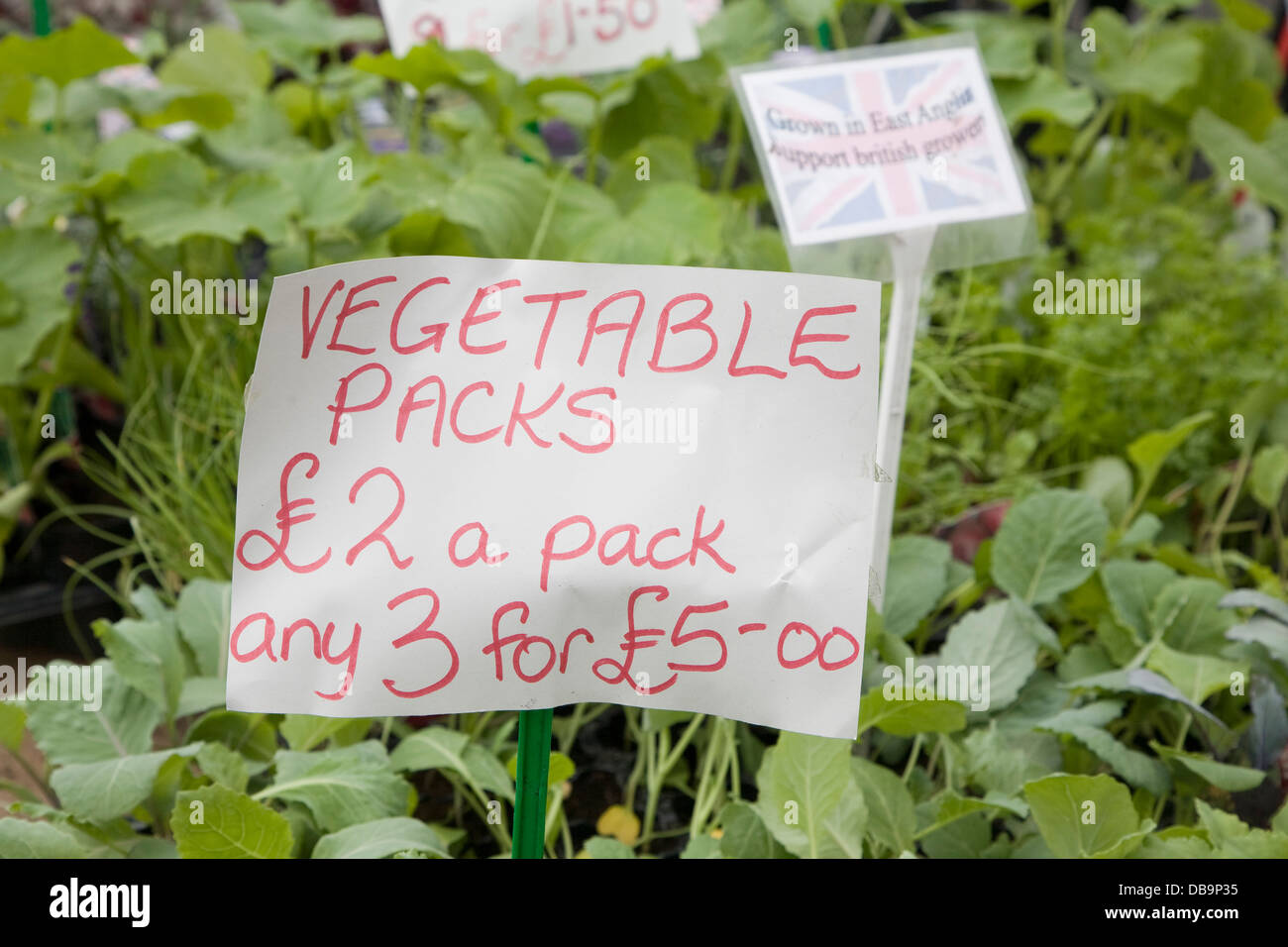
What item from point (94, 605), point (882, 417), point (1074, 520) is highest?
point (882, 417)

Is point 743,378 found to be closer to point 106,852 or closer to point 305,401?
point 305,401

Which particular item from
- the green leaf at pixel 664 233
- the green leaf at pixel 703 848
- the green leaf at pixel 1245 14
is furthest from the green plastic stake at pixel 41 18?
the green leaf at pixel 1245 14

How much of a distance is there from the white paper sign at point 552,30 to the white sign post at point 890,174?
1.07 feet

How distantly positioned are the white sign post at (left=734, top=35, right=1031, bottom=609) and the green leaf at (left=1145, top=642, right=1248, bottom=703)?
0.59 feet

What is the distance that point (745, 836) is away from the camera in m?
0.59

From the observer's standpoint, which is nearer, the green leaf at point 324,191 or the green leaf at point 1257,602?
the green leaf at point 1257,602

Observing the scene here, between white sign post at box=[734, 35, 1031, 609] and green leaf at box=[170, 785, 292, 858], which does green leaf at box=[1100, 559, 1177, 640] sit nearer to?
white sign post at box=[734, 35, 1031, 609]

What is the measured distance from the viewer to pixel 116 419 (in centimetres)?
116

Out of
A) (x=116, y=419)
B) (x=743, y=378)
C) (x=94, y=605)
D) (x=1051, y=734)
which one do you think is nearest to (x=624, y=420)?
(x=743, y=378)

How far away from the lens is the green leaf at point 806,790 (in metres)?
0.56

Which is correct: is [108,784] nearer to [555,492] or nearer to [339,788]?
[339,788]

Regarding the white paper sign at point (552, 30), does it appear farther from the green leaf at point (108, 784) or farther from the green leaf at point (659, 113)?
the green leaf at point (108, 784)

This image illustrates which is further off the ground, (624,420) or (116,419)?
(624,420)

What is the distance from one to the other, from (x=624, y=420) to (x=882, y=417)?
23cm
